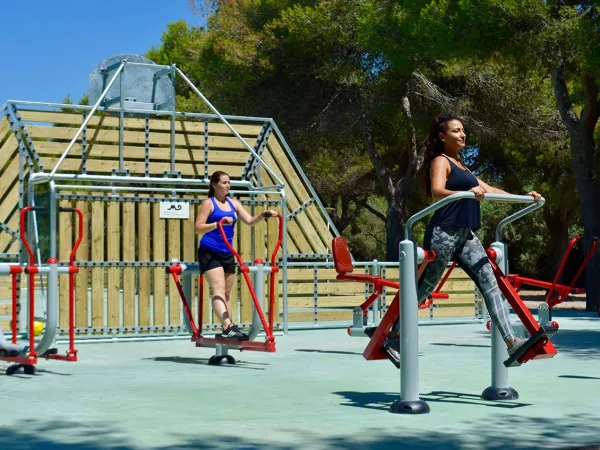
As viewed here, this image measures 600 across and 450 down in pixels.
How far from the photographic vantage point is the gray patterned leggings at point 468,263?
705 cm

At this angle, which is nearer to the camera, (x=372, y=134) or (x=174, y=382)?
(x=174, y=382)

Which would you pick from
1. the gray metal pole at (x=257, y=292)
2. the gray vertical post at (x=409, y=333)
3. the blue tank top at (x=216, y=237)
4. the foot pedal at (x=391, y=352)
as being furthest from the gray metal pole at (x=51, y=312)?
the gray vertical post at (x=409, y=333)

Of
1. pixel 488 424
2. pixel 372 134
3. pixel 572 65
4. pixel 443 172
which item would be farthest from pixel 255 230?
pixel 372 134

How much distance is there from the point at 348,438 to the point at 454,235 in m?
1.86

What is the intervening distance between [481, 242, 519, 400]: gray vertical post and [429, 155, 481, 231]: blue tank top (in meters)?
0.45

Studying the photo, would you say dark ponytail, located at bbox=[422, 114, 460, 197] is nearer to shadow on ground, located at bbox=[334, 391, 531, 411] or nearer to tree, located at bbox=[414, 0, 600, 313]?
shadow on ground, located at bbox=[334, 391, 531, 411]

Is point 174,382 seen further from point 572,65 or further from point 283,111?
point 283,111

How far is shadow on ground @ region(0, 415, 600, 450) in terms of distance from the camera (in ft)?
18.3

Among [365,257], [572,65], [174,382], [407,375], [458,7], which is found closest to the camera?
[407,375]

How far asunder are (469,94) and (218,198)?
1744 cm

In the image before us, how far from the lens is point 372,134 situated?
3000 centimetres

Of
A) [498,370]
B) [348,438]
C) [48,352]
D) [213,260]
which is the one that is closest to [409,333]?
[498,370]

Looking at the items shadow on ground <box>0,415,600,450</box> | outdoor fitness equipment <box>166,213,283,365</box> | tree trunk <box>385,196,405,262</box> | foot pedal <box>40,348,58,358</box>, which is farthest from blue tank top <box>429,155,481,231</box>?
tree trunk <box>385,196,405,262</box>

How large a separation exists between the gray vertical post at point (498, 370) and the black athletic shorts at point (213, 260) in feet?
12.4
